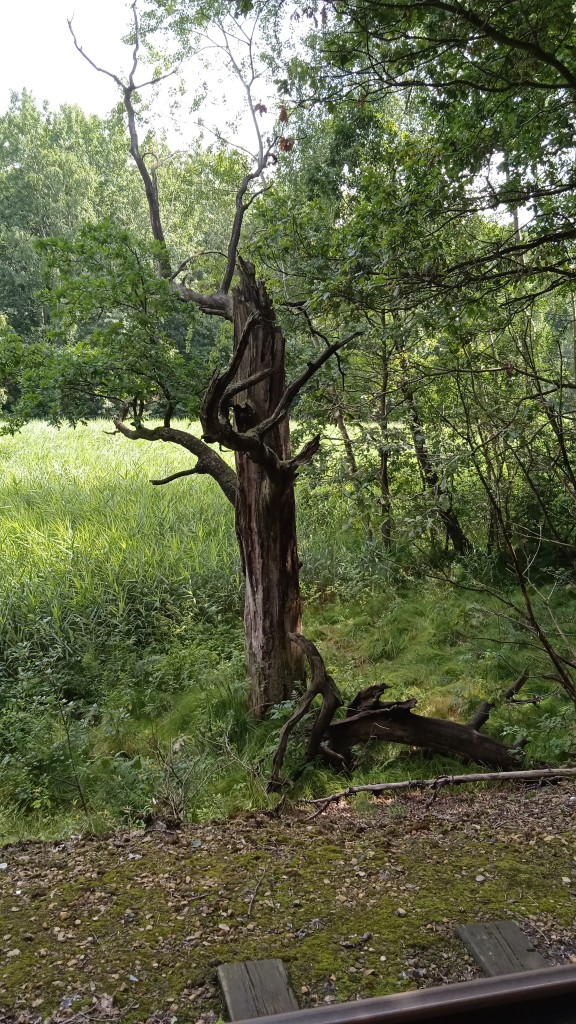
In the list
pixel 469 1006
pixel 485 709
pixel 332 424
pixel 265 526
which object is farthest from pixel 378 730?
pixel 332 424

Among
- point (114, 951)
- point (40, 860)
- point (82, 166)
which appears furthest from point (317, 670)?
point (82, 166)

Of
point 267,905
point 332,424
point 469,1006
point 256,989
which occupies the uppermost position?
point 332,424

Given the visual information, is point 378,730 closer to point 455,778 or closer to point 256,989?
point 455,778

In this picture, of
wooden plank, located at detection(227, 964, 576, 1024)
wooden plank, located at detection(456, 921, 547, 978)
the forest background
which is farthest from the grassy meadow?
wooden plank, located at detection(227, 964, 576, 1024)

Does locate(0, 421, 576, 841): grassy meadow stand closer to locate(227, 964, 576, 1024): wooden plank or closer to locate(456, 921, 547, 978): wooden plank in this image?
locate(456, 921, 547, 978): wooden plank

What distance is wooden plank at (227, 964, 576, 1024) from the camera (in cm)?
199

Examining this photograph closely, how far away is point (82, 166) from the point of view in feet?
127

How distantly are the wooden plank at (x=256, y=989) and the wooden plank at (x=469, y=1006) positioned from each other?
0.51ft

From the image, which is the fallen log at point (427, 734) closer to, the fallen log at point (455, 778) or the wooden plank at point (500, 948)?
the fallen log at point (455, 778)

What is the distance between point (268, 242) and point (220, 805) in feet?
18.0

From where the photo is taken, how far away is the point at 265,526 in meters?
6.06

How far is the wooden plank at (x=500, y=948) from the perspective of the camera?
2.28 meters

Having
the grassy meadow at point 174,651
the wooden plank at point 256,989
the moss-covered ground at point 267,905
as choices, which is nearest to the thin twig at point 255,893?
the moss-covered ground at point 267,905

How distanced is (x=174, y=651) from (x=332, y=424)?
3298 millimetres
